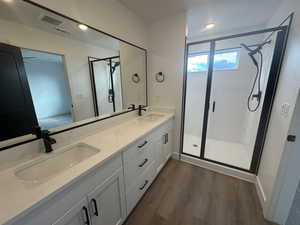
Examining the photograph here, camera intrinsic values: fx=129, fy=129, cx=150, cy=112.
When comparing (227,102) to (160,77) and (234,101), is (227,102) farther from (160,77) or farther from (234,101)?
(160,77)

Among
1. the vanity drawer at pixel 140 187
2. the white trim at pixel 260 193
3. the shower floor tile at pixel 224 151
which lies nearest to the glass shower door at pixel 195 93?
the shower floor tile at pixel 224 151

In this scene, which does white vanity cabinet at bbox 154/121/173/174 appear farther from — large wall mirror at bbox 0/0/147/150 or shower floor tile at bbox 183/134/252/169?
large wall mirror at bbox 0/0/147/150

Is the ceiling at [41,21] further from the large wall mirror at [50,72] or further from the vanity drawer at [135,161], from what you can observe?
the vanity drawer at [135,161]

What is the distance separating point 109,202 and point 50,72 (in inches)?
48.8

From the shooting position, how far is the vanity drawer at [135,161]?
4.12 ft

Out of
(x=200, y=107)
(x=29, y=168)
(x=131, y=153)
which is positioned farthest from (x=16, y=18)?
(x=200, y=107)

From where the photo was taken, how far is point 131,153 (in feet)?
4.25

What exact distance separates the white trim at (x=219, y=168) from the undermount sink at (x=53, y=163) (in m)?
1.74

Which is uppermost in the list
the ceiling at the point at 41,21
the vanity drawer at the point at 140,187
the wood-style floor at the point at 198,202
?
the ceiling at the point at 41,21

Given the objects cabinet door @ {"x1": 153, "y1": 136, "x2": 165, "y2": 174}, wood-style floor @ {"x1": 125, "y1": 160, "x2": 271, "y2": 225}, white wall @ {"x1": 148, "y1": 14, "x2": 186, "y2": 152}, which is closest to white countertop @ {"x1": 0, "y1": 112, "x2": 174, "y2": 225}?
cabinet door @ {"x1": 153, "y1": 136, "x2": 165, "y2": 174}

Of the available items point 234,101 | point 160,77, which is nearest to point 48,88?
point 160,77

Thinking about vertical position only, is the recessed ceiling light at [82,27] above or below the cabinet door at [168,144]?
above

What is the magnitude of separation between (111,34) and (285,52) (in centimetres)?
200

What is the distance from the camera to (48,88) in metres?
1.14
